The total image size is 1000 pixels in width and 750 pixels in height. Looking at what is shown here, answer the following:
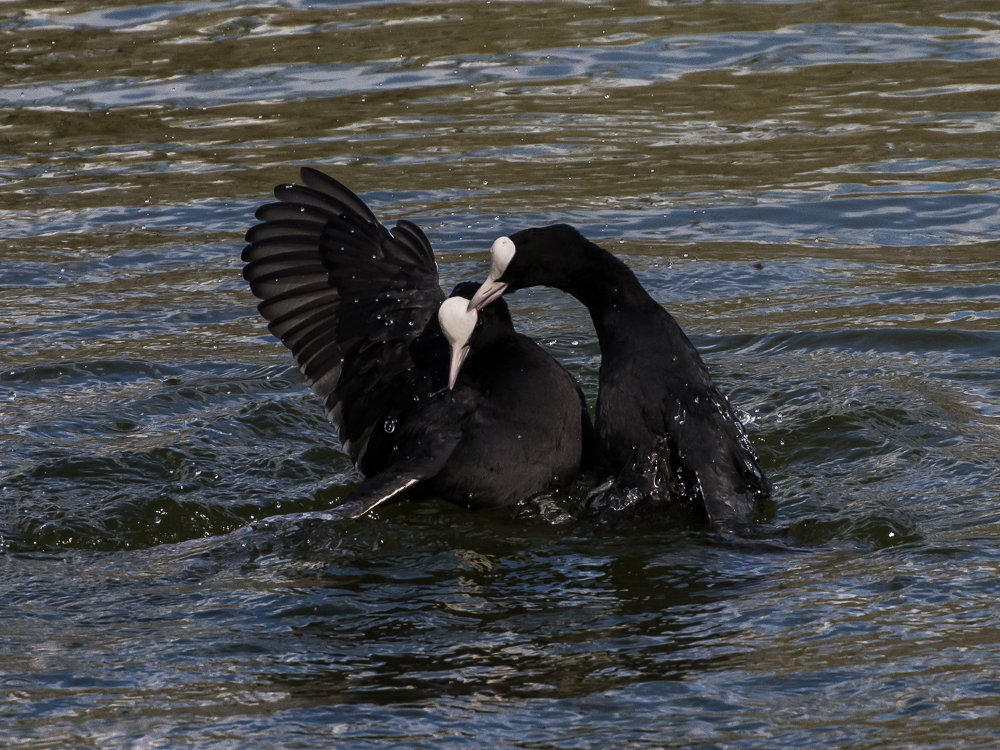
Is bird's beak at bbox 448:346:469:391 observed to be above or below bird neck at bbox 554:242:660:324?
below

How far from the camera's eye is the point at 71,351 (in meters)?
7.20

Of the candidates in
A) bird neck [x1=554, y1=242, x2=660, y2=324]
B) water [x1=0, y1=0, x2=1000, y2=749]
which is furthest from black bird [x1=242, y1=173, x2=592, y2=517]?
bird neck [x1=554, y1=242, x2=660, y2=324]

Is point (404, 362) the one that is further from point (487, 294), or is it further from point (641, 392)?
point (641, 392)

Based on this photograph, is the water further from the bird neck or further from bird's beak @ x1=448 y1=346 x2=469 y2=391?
the bird neck

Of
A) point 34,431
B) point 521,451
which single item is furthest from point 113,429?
point 521,451

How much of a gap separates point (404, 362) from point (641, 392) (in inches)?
42.8

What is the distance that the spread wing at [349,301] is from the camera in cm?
583

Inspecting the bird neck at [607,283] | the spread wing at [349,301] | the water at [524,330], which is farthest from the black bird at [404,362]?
the bird neck at [607,283]

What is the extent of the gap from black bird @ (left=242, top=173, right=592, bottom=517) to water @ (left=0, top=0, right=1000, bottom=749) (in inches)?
9.4

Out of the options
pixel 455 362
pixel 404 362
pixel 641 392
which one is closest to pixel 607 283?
pixel 641 392

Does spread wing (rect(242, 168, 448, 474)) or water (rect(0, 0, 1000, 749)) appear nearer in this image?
water (rect(0, 0, 1000, 749))

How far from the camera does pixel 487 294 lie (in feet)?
17.2

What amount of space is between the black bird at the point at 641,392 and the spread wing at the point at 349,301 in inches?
27.6

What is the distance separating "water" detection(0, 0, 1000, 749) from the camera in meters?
3.91
